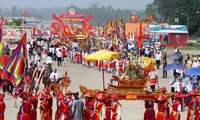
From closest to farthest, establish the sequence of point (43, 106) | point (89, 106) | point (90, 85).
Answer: point (89, 106), point (43, 106), point (90, 85)

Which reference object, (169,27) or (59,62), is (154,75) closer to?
(59,62)

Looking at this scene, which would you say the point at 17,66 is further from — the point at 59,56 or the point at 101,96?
the point at 59,56

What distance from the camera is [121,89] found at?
15.9m

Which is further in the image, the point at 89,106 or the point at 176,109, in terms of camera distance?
the point at 89,106

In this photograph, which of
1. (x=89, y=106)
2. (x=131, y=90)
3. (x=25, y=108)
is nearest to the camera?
(x=25, y=108)

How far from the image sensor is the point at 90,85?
25.7m

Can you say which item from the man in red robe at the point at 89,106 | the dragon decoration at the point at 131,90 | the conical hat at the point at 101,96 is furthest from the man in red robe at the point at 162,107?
the man in red robe at the point at 89,106

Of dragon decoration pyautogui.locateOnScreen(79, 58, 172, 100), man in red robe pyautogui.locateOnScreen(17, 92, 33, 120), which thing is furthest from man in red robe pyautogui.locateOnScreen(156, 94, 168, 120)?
man in red robe pyautogui.locateOnScreen(17, 92, 33, 120)

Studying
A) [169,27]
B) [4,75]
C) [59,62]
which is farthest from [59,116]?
[169,27]

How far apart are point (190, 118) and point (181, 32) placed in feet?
188

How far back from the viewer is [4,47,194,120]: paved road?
59.1 feet

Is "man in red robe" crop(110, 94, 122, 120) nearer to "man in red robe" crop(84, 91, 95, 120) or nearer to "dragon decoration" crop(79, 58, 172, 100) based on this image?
"man in red robe" crop(84, 91, 95, 120)

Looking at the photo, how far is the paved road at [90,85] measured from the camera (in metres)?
18.0

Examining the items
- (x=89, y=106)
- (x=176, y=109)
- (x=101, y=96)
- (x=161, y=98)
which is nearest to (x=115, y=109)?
(x=101, y=96)
